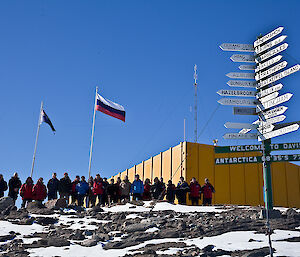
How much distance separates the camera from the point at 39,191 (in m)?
17.3

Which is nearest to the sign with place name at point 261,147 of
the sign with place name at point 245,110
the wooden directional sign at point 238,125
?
the wooden directional sign at point 238,125

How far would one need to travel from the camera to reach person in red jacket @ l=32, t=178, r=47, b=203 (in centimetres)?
1731

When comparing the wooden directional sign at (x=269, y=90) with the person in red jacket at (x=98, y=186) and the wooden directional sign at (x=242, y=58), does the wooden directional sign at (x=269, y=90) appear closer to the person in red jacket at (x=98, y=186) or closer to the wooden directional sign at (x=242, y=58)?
the wooden directional sign at (x=242, y=58)

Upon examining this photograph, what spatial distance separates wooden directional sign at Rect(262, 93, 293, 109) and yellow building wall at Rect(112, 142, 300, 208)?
10.3 metres

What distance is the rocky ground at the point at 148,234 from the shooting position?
9.14 m

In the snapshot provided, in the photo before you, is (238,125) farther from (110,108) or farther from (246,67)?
(110,108)


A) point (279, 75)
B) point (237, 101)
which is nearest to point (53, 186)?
point (237, 101)

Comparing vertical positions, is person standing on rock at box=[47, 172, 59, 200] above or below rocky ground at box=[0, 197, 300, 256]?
above

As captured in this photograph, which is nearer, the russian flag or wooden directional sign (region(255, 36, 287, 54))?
wooden directional sign (region(255, 36, 287, 54))

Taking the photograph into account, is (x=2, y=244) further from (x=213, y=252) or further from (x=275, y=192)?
(x=275, y=192)

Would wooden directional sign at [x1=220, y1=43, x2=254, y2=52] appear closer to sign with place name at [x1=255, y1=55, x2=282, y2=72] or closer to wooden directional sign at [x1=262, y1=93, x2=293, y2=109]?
sign with place name at [x1=255, y1=55, x2=282, y2=72]

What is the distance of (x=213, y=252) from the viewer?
859cm

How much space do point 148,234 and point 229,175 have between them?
46.8 feet

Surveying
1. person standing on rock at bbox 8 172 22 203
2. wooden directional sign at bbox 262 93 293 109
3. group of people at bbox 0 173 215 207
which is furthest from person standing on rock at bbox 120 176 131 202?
wooden directional sign at bbox 262 93 293 109
